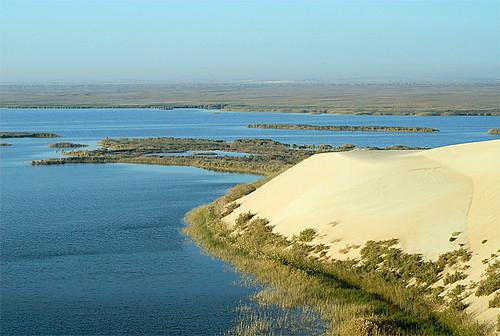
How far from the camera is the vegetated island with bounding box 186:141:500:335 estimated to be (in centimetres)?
1830

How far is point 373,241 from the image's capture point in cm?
2464

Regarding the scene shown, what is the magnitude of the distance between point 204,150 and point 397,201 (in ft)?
151

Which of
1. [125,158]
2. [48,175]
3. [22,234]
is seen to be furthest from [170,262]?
[125,158]

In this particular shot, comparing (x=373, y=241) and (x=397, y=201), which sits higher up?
(x=397, y=201)

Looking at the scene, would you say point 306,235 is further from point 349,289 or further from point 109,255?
point 109,255

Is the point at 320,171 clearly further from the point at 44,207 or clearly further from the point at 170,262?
the point at 44,207

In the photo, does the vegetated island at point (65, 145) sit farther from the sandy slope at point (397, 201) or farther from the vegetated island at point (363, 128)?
the sandy slope at point (397, 201)

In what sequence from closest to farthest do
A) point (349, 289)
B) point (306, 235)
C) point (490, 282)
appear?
point (490, 282), point (349, 289), point (306, 235)

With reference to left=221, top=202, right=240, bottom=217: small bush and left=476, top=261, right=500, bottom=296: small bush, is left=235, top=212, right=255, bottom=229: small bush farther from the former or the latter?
left=476, top=261, right=500, bottom=296: small bush

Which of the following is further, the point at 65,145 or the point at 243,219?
the point at 65,145

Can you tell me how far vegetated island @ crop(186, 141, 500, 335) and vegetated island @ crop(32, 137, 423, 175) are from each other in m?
18.4

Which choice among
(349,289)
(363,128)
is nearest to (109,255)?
(349,289)

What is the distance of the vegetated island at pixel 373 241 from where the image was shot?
720 inches

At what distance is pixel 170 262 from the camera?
26906mm
